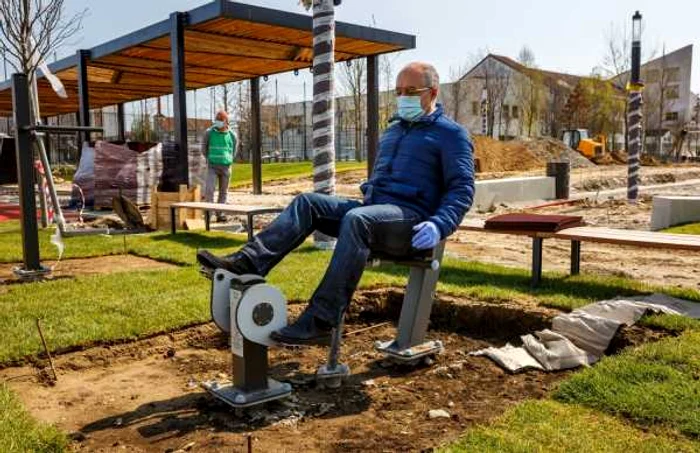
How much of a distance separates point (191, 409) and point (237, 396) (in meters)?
0.33

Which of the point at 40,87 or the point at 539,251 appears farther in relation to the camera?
the point at 40,87

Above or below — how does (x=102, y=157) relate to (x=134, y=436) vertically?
above

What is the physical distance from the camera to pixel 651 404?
2635 mm

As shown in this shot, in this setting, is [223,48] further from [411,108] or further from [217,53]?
[411,108]

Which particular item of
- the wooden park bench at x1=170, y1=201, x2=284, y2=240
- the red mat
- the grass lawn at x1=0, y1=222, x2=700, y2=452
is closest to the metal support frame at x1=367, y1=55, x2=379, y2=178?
the wooden park bench at x1=170, y1=201, x2=284, y2=240

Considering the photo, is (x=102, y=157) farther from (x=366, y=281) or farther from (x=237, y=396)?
(x=237, y=396)

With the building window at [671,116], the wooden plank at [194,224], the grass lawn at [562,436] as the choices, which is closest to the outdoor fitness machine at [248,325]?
the grass lawn at [562,436]

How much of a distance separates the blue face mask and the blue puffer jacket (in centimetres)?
3

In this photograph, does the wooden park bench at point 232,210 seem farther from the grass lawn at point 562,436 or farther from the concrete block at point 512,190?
the concrete block at point 512,190

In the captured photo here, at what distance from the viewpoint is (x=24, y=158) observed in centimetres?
554

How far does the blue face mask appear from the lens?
3326 millimetres

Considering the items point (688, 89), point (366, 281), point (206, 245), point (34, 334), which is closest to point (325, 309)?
point (34, 334)

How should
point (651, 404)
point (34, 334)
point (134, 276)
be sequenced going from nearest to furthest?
point (651, 404) → point (34, 334) → point (134, 276)

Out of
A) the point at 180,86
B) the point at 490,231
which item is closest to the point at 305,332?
the point at 490,231
